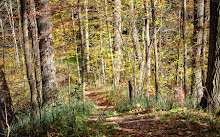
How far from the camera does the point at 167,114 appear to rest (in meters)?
4.35

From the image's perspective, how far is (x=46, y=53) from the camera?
632 cm

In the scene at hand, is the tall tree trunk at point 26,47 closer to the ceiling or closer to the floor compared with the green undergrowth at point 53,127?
closer to the ceiling

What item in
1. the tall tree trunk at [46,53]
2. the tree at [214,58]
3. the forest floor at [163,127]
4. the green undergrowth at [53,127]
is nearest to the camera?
the forest floor at [163,127]

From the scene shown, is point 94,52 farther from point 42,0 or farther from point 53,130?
point 53,130

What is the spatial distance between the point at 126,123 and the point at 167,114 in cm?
121

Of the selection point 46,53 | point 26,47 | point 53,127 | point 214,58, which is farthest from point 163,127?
point 46,53

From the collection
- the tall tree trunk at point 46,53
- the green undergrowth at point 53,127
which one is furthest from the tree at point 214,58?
the tall tree trunk at point 46,53

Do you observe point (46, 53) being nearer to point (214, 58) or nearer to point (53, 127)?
point (53, 127)

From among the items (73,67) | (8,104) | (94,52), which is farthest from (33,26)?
(73,67)

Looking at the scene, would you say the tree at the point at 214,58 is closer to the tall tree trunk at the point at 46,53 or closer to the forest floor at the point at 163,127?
the forest floor at the point at 163,127

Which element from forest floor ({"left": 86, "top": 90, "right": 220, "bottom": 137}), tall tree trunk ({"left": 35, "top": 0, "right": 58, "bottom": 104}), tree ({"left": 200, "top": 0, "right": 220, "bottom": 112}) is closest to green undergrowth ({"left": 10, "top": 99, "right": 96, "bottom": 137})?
forest floor ({"left": 86, "top": 90, "right": 220, "bottom": 137})

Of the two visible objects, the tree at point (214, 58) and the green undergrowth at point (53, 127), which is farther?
the green undergrowth at point (53, 127)

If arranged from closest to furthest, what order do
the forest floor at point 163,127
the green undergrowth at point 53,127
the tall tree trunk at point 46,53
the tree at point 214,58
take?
the forest floor at point 163,127 → the tree at point 214,58 → the green undergrowth at point 53,127 → the tall tree trunk at point 46,53

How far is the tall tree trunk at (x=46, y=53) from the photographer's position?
6242mm
